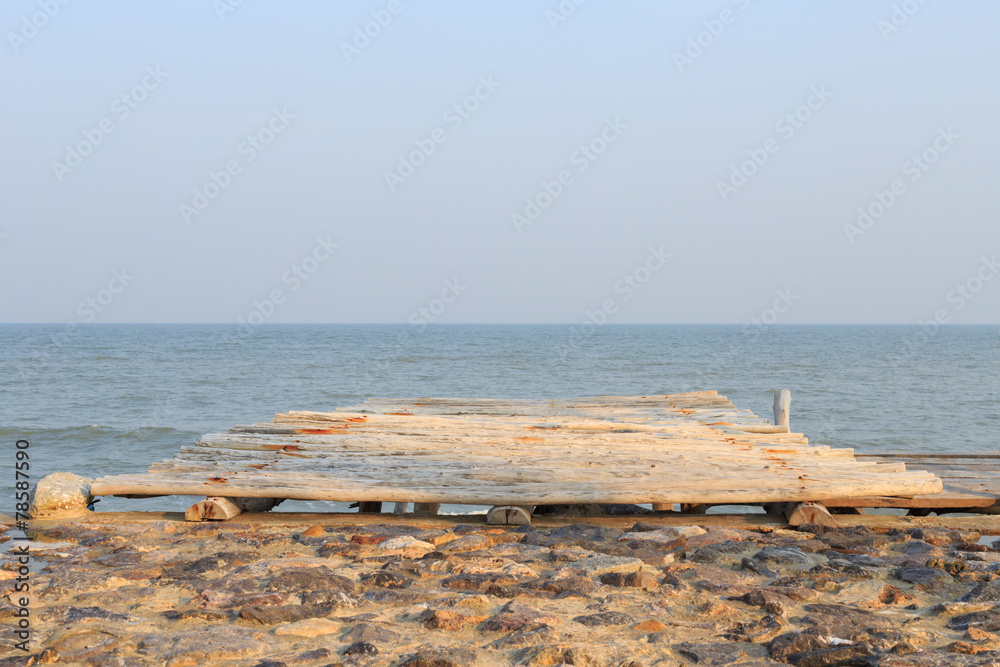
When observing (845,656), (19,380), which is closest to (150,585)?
(845,656)

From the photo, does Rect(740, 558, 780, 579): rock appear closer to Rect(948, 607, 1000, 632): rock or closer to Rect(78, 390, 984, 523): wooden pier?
Rect(948, 607, 1000, 632): rock

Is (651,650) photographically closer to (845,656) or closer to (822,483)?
(845,656)

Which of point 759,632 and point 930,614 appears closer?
point 759,632

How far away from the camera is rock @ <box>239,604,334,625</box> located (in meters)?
3.59

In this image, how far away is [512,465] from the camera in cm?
648

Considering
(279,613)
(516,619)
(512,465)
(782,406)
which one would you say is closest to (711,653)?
(516,619)

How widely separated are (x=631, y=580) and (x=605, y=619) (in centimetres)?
60

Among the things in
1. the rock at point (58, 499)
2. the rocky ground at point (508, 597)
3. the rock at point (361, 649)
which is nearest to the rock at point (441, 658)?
the rocky ground at point (508, 597)

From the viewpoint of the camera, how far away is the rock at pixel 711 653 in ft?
10.4

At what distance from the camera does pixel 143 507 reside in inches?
372

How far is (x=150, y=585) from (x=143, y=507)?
5.91 m

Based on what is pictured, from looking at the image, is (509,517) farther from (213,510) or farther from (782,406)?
(782,406)

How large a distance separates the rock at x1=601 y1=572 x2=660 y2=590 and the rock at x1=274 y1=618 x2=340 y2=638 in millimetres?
1509

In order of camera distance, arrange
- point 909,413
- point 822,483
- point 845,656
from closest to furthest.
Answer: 1. point 845,656
2. point 822,483
3. point 909,413
